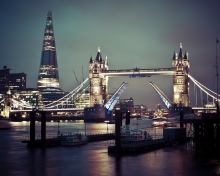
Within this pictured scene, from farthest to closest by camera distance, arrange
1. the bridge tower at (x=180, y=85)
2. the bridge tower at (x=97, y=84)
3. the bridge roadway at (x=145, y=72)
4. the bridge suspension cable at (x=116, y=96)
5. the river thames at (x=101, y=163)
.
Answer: the bridge tower at (x=97, y=84) < the bridge suspension cable at (x=116, y=96) < the bridge tower at (x=180, y=85) < the bridge roadway at (x=145, y=72) < the river thames at (x=101, y=163)

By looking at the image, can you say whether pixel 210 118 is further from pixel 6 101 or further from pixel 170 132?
pixel 6 101

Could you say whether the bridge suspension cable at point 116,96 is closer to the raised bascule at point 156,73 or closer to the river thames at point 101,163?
Result: the raised bascule at point 156,73

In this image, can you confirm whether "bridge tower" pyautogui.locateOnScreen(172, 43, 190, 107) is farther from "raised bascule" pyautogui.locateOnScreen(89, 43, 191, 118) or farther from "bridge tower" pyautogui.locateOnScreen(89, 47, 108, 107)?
"bridge tower" pyautogui.locateOnScreen(89, 47, 108, 107)

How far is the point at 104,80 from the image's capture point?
15812cm

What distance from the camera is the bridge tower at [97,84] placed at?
505 feet

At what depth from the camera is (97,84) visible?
A: 154m

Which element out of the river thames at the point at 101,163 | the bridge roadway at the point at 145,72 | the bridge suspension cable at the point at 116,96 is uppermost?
the bridge roadway at the point at 145,72

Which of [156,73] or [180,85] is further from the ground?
[156,73]

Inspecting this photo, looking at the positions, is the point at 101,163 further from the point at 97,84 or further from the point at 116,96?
the point at 97,84

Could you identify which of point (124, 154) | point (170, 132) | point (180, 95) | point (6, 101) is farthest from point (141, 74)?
point (124, 154)

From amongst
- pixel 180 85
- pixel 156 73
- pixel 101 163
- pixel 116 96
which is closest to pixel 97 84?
pixel 116 96

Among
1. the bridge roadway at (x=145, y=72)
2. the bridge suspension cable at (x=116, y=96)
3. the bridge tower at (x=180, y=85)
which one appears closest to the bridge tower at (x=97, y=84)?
the bridge suspension cable at (x=116, y=96)

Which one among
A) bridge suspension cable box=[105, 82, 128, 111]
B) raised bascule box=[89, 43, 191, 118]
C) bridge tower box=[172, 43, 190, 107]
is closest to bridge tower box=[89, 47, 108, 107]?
raised bascule box=[89, 43, 191, 118]

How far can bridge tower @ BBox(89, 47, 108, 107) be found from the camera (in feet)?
505
